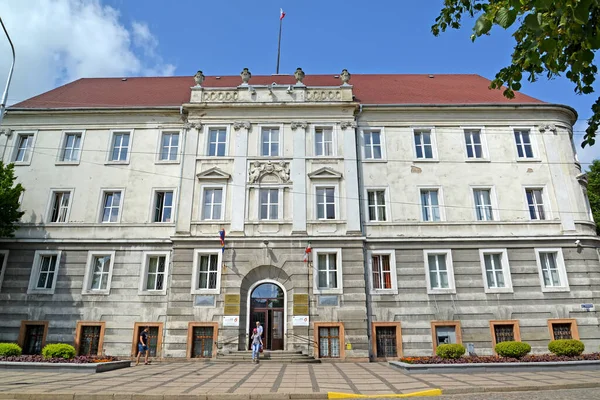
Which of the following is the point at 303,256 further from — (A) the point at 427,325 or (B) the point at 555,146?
(B) the point at 555,146

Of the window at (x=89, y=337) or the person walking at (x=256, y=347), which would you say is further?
the window at (x=89, y=337)

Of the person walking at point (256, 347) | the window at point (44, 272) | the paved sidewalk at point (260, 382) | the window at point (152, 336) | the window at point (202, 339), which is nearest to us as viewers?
the paved sidewalk at point (260, 382)

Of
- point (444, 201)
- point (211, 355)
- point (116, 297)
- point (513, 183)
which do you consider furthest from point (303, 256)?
point (513, 183)

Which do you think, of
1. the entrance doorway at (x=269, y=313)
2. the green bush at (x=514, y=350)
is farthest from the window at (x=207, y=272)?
the green bush at (x=514, y=350)

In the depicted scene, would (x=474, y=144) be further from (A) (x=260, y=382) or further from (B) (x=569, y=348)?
(A) (x=260, y=382)

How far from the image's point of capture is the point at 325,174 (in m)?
24.4

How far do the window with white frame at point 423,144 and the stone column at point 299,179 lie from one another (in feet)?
25.4

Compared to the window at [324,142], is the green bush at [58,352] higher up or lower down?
lower down

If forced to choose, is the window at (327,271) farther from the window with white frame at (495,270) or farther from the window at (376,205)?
the window with white frame at (495,270)

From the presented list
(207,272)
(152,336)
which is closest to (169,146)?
(207,272)

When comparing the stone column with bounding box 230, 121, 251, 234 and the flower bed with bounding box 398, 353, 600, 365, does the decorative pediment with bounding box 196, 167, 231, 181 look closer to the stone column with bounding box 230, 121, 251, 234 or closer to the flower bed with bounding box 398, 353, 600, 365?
the stone column with bounding box 230, 121, 251, 234

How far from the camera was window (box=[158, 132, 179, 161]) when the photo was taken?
84.0 feet

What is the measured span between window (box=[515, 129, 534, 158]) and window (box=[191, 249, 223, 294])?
69.0 ft

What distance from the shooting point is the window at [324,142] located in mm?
25219
